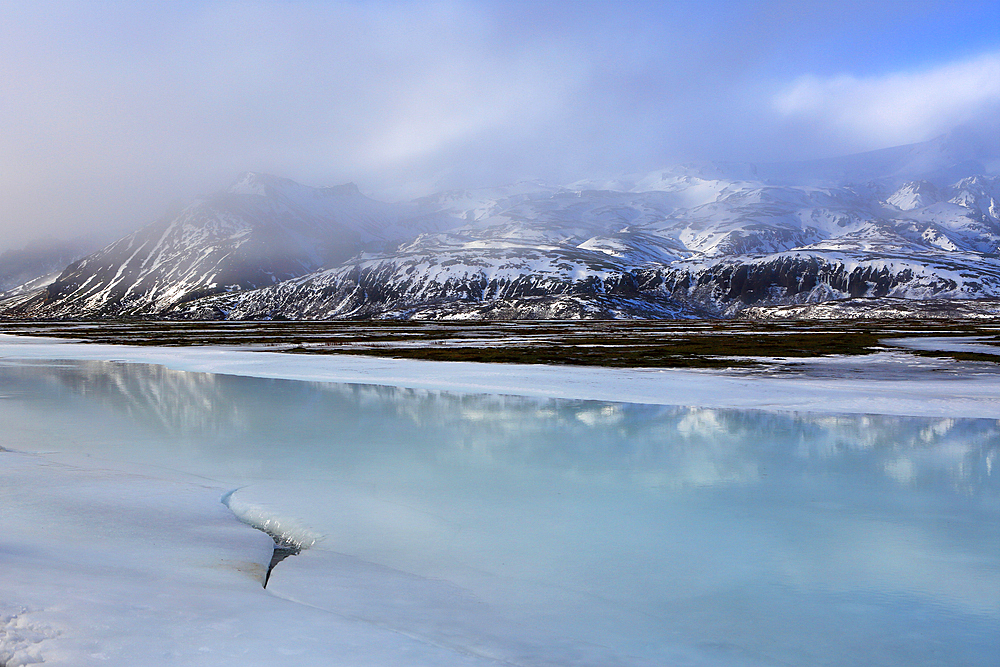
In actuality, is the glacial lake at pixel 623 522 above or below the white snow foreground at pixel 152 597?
below

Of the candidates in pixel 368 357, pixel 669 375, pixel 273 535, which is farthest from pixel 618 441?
pixel 368 357

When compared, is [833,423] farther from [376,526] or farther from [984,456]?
[376,526]

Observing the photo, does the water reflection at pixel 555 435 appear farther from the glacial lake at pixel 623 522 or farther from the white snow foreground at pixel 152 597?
Result: the white snow foreground at pixel 152 597

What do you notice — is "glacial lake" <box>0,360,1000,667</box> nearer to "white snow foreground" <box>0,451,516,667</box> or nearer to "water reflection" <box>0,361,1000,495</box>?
"water reflection" <box>0,361,1000,495</box>

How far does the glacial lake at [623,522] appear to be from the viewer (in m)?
8.36

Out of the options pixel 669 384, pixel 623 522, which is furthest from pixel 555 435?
pixel 669 384

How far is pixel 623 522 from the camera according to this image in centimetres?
1259

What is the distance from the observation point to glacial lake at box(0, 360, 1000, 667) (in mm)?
8359

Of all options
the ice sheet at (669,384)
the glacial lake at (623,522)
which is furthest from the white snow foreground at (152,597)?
the ice sheet at (669,384)

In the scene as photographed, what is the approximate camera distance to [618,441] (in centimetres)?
2077

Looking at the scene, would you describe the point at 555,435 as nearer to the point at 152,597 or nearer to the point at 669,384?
the point at 152,597

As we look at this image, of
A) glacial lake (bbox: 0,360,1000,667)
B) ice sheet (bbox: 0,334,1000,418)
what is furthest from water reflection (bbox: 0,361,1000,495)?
ice sheet (bbox: 0,334,1000,418)

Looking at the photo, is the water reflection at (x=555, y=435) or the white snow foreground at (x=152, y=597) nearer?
the white snow foreground at (x=152, y=597)

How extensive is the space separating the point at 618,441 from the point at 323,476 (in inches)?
351
